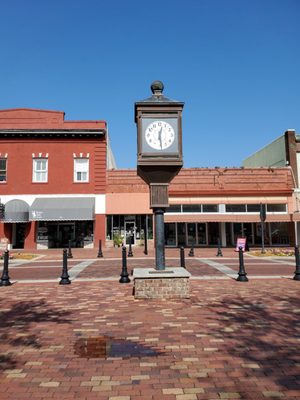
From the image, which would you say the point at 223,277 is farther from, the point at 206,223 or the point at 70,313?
the point at 206,223

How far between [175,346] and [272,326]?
192 cm

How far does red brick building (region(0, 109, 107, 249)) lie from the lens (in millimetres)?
26562

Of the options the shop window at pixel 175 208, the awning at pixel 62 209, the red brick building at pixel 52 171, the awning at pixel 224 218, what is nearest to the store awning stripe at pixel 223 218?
the awning at pixel 224 218

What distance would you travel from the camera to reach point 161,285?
7891 mm

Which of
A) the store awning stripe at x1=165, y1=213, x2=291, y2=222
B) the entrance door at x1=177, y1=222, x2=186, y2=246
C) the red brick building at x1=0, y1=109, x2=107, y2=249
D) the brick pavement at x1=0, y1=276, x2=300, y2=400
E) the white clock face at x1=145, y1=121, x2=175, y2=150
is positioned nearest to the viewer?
the brick pavement at x1=0, y1=276, x2=300, y2=400

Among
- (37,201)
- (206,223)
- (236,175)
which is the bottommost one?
(206,223)

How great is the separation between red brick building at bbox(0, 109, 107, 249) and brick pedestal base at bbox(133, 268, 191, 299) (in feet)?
61.1

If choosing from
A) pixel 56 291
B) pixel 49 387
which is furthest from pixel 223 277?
pixel 49 387

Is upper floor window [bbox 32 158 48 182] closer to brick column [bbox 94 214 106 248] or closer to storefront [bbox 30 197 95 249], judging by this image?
storefront [bbox 30 197 95 249]

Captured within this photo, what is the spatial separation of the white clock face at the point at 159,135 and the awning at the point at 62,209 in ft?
57.8

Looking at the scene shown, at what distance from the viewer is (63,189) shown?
26844mm

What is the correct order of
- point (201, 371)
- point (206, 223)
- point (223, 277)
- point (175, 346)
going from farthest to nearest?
point (206, 223) < point (223, 277) < point (175, 346) < point (201, 371)

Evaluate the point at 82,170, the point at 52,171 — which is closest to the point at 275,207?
the point at 82,170

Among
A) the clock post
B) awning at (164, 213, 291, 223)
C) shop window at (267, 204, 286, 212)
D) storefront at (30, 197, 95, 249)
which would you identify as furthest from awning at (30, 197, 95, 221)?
the clock post
